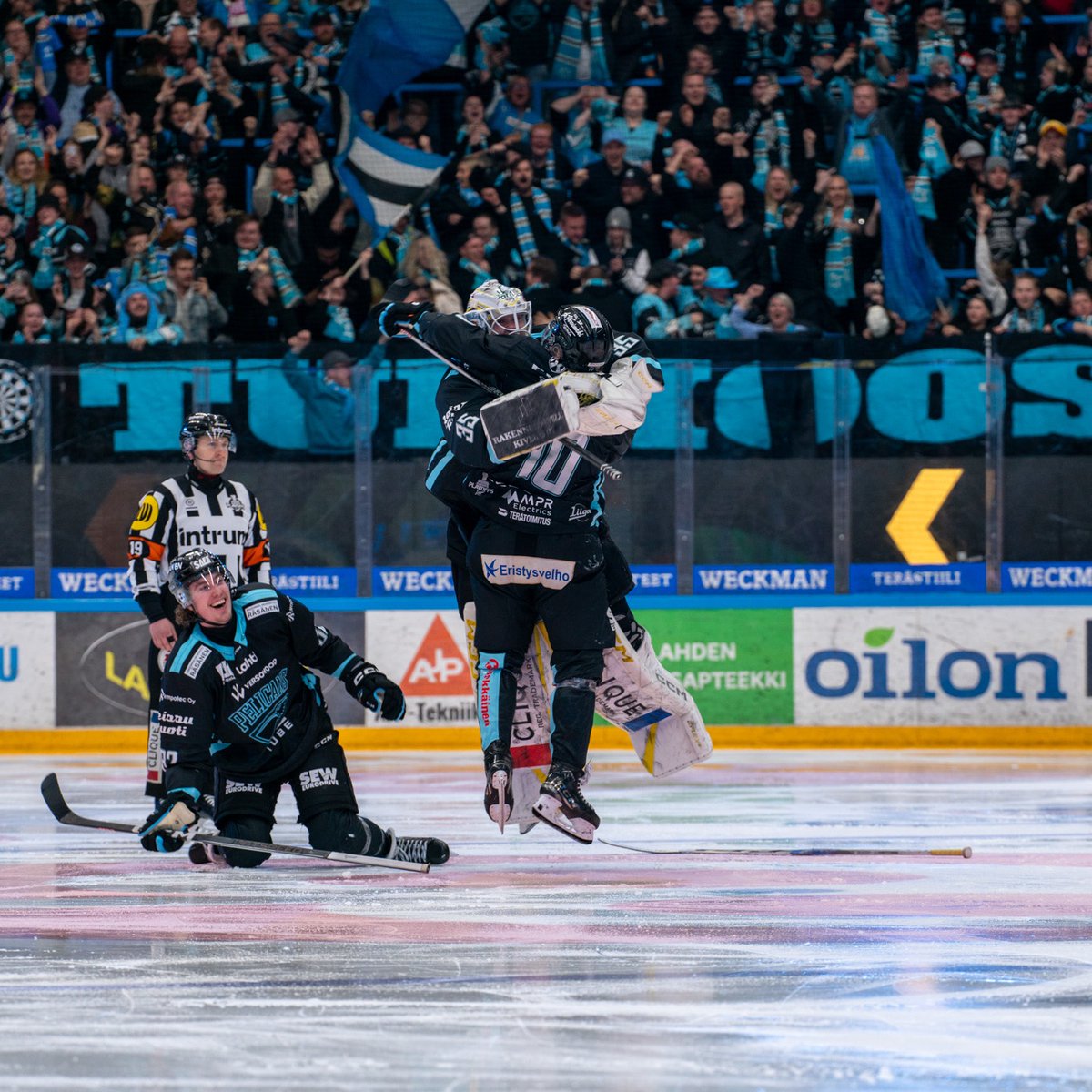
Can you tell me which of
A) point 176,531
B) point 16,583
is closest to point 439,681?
point 16,583

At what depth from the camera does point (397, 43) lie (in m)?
12.1

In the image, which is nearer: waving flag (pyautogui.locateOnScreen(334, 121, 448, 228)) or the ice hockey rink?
the ice hockey rink

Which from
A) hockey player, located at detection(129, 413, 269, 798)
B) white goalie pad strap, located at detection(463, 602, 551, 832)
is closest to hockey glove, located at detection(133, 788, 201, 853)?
white goalie pad strap, located at detection(463, 602, 551, 832)

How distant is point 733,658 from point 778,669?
0.24 meters

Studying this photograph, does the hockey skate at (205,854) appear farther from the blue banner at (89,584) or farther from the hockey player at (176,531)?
the blue banner at (89,584)

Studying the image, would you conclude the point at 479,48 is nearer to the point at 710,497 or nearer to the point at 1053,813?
the point at 710,497

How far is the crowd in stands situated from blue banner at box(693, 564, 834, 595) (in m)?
1.28

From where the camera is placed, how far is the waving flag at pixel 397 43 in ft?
39.5

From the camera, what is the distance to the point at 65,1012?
3502mm

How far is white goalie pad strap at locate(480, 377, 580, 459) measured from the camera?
4820 millimetres

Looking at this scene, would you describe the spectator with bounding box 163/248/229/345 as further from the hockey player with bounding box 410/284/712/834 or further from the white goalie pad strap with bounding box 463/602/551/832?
the white goalie pad strap with bounding box 463/602/551/832

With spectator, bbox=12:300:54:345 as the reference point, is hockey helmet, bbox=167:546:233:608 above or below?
below

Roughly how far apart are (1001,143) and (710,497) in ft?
11.4

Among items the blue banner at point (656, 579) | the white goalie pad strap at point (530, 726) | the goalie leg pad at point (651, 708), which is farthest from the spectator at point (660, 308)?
the white goalie pad strap at point (530, 726)
